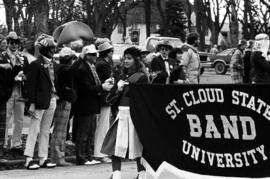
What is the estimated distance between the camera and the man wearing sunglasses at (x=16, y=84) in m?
11.4

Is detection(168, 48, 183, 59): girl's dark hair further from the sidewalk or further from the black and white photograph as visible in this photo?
the sidewalk

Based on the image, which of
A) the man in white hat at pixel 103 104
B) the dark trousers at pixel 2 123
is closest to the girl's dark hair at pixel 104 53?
the man in white hat at pixel 103 104

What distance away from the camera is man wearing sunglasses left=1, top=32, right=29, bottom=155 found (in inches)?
448

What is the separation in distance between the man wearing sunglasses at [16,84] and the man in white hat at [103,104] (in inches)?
48.6

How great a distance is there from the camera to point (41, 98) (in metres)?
10.5

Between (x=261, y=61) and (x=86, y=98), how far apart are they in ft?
11.3

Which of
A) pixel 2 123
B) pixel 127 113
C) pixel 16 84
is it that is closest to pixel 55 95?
pixel 16 84

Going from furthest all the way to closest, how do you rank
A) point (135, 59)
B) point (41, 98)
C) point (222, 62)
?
1. point (222, 62)
2. point (41, 98)
3. point (135, 59)

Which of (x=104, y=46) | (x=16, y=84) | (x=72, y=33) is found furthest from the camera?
(x=72, y=33)

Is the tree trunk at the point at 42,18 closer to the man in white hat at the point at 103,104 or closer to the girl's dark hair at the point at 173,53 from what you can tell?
the girl's dark hair at the point at 173,53

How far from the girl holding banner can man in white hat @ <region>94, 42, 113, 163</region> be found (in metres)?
2.37

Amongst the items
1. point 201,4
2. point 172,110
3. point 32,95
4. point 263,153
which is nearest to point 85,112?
point 32,95

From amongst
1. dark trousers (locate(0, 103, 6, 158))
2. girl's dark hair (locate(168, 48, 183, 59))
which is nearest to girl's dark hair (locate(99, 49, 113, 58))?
girl's dark hair (locate(168, 48, 183, 59))

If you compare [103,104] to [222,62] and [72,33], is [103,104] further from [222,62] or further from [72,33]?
[222,62]
